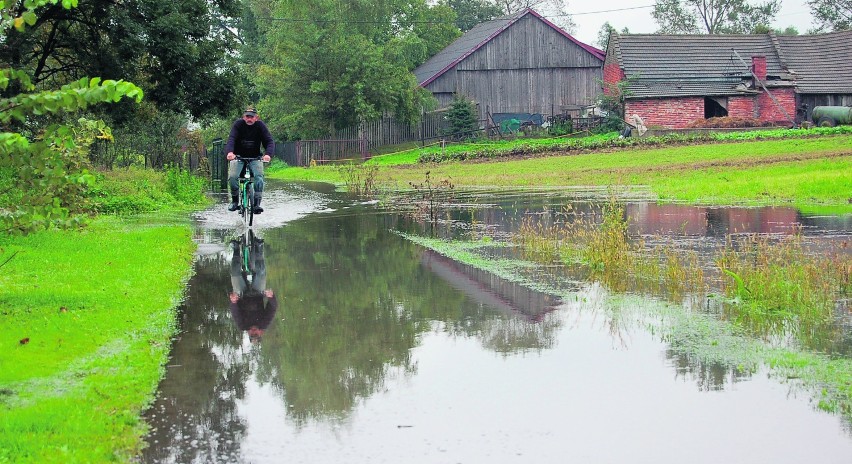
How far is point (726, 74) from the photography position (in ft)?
214

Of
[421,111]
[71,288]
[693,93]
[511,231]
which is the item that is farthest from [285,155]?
[71,288]

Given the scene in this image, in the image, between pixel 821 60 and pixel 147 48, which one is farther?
pixel 821 60

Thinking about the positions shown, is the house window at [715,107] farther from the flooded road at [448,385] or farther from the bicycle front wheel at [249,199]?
the flooded road at [448,385]

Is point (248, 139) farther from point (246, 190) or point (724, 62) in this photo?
point (724, 62)

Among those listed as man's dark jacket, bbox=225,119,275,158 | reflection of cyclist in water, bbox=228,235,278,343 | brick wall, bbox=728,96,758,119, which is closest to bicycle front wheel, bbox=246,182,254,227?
man's dark jacket, bbox=225,119,275,158

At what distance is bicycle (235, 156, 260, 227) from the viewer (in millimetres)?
18969

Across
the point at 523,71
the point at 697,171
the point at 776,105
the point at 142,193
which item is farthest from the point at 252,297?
the point at 523,71

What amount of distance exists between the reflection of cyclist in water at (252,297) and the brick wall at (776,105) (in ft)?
177

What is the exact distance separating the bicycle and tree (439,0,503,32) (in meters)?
90.0

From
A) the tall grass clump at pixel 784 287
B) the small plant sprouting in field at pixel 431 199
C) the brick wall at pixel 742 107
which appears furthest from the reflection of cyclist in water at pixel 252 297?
the brick wall at pixel 742 107

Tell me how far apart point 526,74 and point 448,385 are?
216 feet

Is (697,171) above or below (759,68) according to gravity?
below

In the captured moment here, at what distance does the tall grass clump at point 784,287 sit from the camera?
9.38 meters

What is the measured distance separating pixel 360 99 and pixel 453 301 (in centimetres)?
5377
